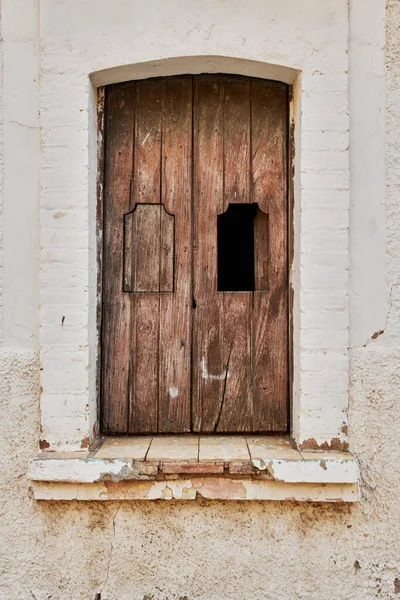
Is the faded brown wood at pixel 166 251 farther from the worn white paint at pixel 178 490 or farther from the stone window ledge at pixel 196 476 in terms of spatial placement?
the worn white paint at pixel 178 490

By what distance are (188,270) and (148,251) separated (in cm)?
22

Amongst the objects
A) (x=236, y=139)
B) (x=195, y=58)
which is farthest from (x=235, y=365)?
(x=195, y=58)

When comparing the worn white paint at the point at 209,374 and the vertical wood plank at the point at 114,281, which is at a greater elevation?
the vertical wood plank at the point at 114,281

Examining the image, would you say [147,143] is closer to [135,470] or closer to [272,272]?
[272,272]

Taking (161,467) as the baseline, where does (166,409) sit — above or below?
above

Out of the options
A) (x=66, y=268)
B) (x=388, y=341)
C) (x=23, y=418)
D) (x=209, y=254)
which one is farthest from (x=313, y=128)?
(x=23, y=418)

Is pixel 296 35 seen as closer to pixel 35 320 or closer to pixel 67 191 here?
pixel 67 191

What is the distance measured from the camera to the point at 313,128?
2201 millimetres

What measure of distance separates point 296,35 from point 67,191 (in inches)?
49.2

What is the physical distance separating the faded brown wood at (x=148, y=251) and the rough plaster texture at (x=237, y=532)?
48cm

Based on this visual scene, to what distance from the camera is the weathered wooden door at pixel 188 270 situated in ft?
7.94

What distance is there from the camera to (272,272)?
242 cm

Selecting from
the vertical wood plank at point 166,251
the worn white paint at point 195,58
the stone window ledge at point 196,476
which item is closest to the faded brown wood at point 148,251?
the vertical wood plank at point 166,251

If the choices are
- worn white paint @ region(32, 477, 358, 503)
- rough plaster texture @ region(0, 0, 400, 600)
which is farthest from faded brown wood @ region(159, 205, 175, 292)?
worn white paint @ region(32, 477, 358, 503)
